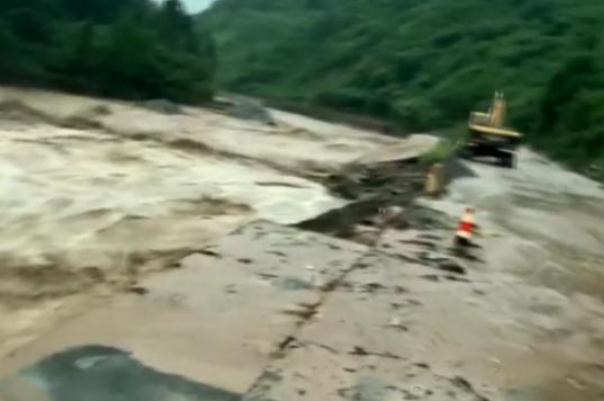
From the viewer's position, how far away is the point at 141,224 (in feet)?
32.4

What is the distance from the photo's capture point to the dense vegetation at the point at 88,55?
27359 millimetres

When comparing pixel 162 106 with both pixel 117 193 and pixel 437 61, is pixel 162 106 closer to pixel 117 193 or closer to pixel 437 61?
pixel 117 193

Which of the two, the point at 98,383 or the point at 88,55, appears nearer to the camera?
the point at 98,383

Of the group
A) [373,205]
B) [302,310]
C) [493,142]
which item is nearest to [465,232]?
[373,205]

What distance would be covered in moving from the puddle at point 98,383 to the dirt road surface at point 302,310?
0.01m

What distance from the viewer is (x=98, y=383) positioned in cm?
534

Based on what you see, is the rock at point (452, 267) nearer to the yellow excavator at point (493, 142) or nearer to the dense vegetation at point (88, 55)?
the yellow excavator at point (493, 142)

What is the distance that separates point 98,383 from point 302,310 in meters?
2.04

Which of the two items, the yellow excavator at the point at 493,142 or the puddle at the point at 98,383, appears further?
the yellow excavator at the point at 493,142

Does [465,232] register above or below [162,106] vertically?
above

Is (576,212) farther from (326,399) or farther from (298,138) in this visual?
(326,399)

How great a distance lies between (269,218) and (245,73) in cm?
4574

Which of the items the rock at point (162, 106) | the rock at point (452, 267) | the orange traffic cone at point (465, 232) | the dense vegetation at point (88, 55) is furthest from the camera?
the dense vegetation at point (88, 55)

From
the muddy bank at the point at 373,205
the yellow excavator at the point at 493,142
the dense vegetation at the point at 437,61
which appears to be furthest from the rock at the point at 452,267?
the dense vegetation at the point at 437,61
